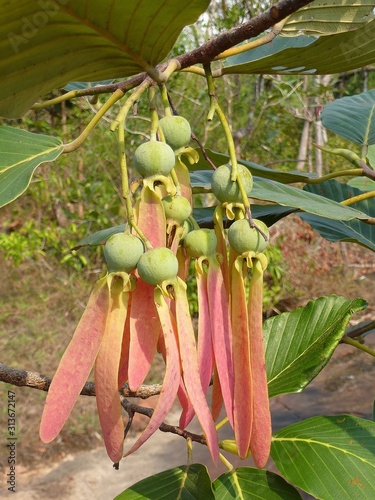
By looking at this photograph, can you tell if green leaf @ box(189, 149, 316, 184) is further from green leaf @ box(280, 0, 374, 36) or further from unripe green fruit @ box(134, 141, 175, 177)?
unripe green fruit @ box(134, 141, 175, 177)

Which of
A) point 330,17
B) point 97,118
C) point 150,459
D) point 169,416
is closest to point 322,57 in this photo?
point 330,17

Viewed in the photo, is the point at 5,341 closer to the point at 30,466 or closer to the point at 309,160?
the point at 30,466

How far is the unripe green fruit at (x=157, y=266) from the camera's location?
0.38m

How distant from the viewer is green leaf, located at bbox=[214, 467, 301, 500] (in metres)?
0.61

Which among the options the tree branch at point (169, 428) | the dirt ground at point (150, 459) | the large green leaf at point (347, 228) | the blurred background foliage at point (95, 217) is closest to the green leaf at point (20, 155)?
the tree branch at point (169, 428)

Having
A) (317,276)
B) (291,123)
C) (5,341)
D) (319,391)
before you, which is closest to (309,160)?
(291,123)

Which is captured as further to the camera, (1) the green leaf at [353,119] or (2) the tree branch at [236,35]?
(1) the green leaf at [353,119]

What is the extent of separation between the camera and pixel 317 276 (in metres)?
4.60

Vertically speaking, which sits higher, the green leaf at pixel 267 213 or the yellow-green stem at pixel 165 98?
the yellow-green stem at pixel 165 98

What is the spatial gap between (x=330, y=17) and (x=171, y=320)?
0.34 metres

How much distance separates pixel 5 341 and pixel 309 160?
2923 millimetres

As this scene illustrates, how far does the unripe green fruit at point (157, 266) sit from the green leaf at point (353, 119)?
0.67 metres

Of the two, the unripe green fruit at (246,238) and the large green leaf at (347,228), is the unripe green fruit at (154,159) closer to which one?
the unripe green fruit at (246,238)

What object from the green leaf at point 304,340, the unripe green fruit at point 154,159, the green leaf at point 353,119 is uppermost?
the unripe green fruit at point 154,159
